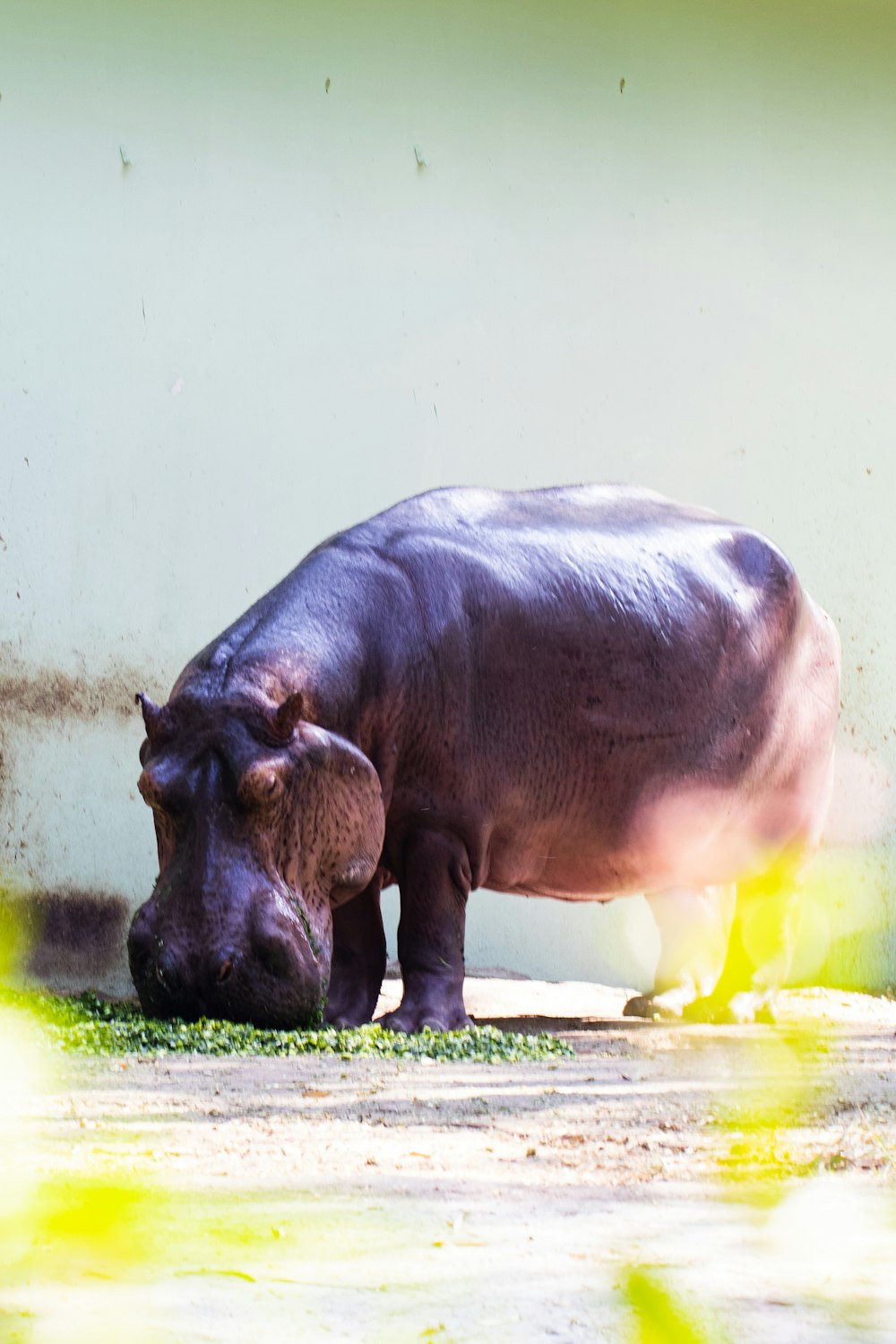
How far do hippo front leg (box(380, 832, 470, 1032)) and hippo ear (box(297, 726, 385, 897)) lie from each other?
203mm

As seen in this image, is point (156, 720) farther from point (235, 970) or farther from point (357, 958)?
point (357, 958)

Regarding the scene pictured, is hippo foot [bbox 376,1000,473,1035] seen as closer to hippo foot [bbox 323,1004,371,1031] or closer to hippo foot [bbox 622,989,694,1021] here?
hippo foot [bbox 323,1004,371,1031]

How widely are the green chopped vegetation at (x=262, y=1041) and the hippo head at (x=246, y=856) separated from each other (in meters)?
0.08

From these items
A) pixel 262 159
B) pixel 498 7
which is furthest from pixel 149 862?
pixel 498 7

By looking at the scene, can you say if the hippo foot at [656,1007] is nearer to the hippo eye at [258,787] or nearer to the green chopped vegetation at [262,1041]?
the green chopped vegetation at [262,1041]

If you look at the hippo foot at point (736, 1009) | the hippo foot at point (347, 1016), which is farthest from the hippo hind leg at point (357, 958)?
the hippo foot at point (736, 1009)

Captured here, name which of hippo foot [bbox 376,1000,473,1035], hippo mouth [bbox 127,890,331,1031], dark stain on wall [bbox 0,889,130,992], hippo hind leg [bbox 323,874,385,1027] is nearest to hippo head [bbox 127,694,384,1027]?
hippo mouth [bbox 127,890,331,1031]

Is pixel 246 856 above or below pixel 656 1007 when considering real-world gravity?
above

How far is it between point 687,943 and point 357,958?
1.63 meters

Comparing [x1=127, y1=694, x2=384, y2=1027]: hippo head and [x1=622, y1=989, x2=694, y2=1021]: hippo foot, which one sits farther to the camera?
[x1=622, y1=989, x2=694, y2=1021]: hippo foot

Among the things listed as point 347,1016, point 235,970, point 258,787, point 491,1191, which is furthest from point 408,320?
point 491,1191

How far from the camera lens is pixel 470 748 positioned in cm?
402

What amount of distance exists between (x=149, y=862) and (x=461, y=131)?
3034mm

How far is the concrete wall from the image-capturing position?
595 centimetres
